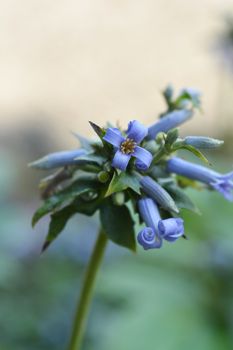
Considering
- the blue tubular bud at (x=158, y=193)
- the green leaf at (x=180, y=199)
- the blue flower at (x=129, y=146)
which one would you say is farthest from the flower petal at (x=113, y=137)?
the green leaf at (x=180, y=199)

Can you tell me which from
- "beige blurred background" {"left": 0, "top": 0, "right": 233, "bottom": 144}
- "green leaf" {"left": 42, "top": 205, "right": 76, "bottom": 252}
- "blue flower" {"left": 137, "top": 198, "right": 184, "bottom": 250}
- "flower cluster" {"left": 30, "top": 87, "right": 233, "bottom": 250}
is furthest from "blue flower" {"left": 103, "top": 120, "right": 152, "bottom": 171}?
"beige blurred background" {"left": 0, "top": 0, "right": 233, "bottom": 144}

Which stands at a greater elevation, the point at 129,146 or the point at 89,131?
the point at 89,131

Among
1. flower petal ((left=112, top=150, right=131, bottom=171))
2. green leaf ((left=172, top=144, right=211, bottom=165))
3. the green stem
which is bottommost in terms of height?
the green stem

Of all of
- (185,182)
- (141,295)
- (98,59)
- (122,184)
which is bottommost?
(122,184)

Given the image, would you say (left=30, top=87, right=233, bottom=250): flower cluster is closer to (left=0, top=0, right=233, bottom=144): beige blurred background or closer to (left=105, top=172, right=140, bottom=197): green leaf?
(left=105, top=172, right=140, bottom=197): green leaf

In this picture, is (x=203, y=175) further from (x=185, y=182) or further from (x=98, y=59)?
(x=98, y=59)

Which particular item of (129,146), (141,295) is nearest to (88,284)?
(129,146)

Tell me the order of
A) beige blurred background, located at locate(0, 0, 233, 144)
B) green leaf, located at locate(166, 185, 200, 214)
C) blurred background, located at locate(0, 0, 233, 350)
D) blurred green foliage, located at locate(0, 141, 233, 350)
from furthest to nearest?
beige blurred background, located at locate(0, 0, 233, 144), blurred background, located at locate(0, 0, 233, 350), blurred green foliage, located at locate(0, 141, 233, 350), green leaf, located at locate(166, 185, 200, 214)

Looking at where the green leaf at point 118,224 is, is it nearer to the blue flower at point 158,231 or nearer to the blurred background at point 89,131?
the blue flower at point 158,231
